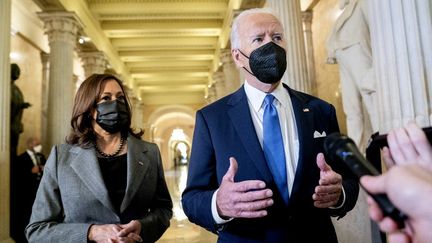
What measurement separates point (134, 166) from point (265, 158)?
0.96 meters

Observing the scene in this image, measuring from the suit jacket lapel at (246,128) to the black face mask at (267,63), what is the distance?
137mm

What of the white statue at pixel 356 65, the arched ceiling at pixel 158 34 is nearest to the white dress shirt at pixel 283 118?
the white statue at pixel 356 65

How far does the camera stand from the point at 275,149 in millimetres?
1703

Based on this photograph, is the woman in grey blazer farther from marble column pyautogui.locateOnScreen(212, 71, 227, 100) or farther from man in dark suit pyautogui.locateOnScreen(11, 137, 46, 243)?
marble column pyautogui.locateOnScreen(212, 71, 227, 100)

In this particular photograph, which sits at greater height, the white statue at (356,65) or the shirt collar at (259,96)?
the white statue at (356,65)

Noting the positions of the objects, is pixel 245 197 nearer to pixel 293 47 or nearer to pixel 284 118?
pixel 284 118

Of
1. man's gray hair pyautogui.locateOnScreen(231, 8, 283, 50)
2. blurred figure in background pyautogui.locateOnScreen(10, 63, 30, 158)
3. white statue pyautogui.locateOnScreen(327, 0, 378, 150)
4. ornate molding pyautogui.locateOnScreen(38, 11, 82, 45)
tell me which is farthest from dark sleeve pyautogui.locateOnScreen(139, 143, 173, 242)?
ornate molding pyautogui.locateOnScreen(38, 11, 82, 45)

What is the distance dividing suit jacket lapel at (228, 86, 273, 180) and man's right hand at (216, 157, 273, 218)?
199mm

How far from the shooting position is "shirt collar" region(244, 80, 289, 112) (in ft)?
6.01

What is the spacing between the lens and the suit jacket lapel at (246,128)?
64.1 inches

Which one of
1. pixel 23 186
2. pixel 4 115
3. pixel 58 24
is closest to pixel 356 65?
pixel 4 115

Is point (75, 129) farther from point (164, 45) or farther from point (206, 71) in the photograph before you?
point (206, 71)

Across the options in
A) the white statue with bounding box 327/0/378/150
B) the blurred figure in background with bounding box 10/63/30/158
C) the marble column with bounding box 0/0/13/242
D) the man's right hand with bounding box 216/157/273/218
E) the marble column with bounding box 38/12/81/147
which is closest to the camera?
the man's right hand with bounding box 216/157/273/218

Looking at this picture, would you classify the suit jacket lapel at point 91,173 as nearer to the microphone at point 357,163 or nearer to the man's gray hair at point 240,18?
the man's gray hair at point 240,18
